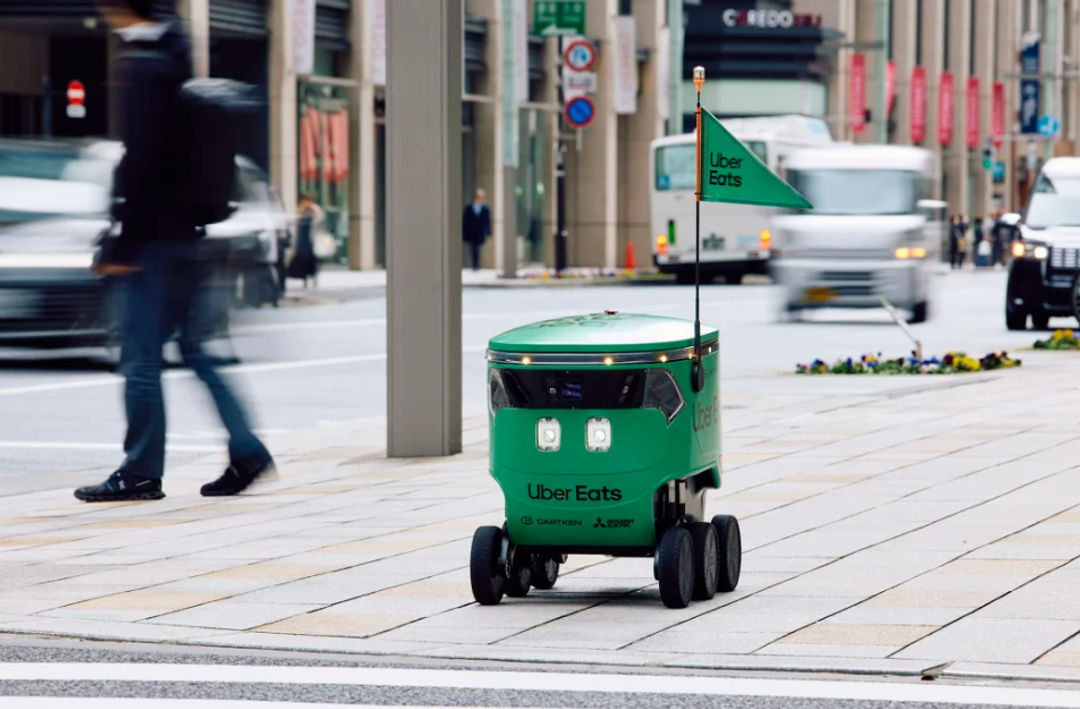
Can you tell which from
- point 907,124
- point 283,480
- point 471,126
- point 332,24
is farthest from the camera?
point 907,124

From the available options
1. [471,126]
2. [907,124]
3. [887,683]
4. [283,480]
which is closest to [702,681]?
[887,683]

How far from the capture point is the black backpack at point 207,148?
9.05 metres

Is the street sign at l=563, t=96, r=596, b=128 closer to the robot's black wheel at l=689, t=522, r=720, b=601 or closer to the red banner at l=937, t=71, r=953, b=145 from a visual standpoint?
the robot's black wheel at l=689, t=522, r=720, b=601

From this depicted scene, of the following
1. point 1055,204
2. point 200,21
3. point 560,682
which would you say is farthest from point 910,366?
point 200,21

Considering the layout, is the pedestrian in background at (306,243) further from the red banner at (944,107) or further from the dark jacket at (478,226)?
the red banner at (944,107)

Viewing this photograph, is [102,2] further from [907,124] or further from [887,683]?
[907,124]

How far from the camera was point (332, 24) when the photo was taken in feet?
145

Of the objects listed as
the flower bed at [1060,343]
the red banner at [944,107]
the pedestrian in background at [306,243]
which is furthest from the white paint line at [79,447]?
the red banner at [944,107]

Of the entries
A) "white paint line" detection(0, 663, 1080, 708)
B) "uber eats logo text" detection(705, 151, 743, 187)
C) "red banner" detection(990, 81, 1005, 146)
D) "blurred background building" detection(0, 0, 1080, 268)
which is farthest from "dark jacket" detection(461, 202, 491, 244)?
"red banner" detection(990, 81, 1005, 146)

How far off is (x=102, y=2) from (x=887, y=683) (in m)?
5.27

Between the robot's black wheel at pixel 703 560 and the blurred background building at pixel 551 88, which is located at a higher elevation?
the blurred background building at pixel 551 88

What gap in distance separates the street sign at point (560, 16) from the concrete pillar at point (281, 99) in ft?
16.1

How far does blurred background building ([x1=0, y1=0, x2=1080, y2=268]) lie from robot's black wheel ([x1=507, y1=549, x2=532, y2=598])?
1842 cm

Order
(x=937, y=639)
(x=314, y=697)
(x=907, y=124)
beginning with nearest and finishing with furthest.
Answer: (x=314, y=697) → (x=937, y=639) → (x=907, y=124)
